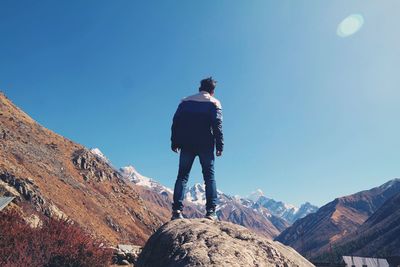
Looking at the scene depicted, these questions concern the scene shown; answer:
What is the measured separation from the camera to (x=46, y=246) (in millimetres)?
9211

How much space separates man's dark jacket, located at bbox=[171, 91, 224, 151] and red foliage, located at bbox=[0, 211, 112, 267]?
444 centimetres

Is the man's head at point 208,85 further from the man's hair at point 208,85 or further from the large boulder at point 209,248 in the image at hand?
the large boulder at point 209,248

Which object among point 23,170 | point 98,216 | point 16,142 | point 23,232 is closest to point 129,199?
point 98,216

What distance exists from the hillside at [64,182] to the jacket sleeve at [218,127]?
142 ft

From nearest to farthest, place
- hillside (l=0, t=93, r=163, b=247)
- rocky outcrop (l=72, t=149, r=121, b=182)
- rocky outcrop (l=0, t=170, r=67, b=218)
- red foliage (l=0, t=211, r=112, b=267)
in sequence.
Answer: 1. red foliage (l=0, t=211, r=112, b=267)
2. rocky outcrop (l=0, t=170, r=67, b=218)
3. hillside (l=0, t=93, r=163, b=247)
4. rocky outcrop (l=72, t=149, r=121, b=182)

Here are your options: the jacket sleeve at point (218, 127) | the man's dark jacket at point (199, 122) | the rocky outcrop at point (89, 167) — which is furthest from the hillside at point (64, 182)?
the jacket sleeve at point (218, 127)

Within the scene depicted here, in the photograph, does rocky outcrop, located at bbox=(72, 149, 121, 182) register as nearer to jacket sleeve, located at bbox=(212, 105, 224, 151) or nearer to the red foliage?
the red foliage

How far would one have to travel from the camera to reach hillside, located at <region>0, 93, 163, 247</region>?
55.8 meters

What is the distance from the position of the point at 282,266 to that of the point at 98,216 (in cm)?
7314

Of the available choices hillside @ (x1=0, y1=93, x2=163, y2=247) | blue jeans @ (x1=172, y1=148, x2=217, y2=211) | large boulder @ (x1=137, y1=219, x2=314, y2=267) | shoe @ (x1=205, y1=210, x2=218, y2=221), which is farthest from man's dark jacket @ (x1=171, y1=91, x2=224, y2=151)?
hillside @ (x1=0, y1=93, x2=163, y2=247)

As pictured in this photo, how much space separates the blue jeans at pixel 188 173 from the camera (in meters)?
7.72

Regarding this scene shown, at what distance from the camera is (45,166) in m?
73.4

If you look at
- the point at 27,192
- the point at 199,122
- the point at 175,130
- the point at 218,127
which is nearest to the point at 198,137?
the point at 199,122

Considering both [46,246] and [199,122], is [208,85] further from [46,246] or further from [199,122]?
[46,246]
